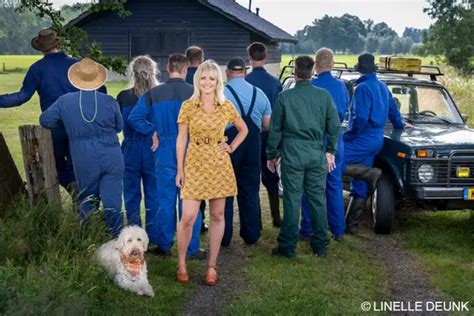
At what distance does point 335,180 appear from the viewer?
7562mm

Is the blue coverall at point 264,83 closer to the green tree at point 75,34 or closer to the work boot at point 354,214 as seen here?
the work boot at point 354,214

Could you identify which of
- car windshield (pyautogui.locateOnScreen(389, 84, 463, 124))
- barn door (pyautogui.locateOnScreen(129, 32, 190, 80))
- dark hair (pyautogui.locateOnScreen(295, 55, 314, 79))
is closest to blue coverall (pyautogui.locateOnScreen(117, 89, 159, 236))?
dark hair (pyautogui.locateOnScreen(295, 55, 314, 79))

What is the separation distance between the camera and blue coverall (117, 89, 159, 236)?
687cm

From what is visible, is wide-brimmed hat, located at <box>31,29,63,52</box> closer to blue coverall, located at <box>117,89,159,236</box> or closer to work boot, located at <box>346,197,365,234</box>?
blue coverall, located at <box>117,89,159,236</box>

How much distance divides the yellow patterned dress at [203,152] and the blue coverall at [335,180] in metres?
1.94

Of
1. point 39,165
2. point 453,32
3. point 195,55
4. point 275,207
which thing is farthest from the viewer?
point 453,32

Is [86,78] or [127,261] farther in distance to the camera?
[86,78]

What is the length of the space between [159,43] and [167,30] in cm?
74

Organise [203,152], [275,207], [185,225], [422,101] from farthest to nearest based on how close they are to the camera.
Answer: [422,101] → [275,207] → [185,225] → [203,152]

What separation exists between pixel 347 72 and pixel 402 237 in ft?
9.90

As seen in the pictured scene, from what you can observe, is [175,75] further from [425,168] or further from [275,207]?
[425,168]

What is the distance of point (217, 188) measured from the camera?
585 centimetres

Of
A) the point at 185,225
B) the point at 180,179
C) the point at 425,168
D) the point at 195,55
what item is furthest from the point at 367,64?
the point at 185,225

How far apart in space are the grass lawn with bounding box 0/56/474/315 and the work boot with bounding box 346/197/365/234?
1.30 ft
